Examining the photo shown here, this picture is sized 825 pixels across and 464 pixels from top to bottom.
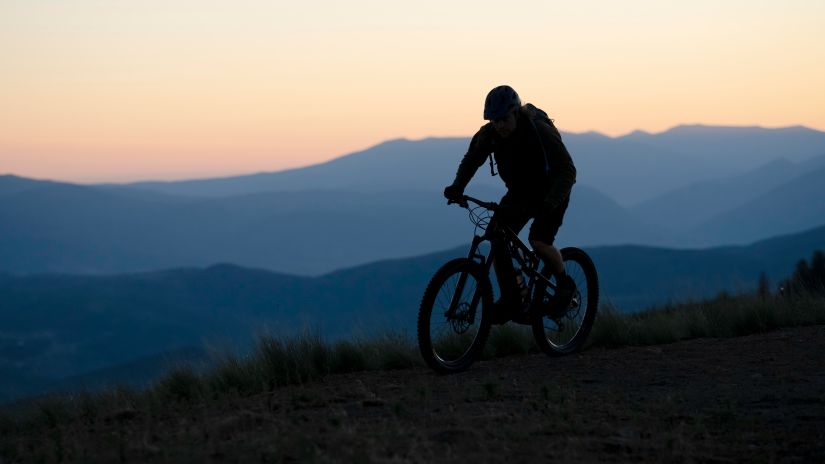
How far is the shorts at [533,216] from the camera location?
309 inches

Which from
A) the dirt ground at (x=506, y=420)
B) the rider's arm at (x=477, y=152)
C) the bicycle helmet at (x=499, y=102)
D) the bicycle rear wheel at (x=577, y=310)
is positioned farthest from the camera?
the bicycle rear wheel at (x=577, y=310)

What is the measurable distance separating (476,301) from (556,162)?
1.19m

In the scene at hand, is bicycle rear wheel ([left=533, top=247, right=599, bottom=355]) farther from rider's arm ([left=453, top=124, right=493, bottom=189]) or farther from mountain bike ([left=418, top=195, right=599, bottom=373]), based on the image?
rider's arm ([left=453, top=124, right=493, bottom=189])

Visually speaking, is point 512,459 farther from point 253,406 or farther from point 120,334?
point 120,334

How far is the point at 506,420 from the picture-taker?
5.84 m

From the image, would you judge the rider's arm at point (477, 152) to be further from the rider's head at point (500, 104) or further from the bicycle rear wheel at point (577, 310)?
the bicycle rear wheel at point (577, 310)

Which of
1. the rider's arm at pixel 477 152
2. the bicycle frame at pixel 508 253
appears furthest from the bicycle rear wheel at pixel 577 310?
the rider's arm at pixel 477 152

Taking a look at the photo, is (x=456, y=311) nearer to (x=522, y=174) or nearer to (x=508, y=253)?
(x=508, y=253)

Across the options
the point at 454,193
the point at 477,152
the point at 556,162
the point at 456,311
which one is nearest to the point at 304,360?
the point at 456,311

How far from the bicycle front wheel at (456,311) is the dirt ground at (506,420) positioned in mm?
209

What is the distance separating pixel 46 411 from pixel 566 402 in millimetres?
3848

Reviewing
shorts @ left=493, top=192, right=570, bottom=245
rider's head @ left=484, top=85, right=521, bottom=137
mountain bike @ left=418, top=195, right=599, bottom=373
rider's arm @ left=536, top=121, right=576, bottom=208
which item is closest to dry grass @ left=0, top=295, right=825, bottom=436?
mountain bike @ left=418, top=195, right=599, bottom=373

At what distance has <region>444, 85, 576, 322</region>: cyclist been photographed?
309 inches

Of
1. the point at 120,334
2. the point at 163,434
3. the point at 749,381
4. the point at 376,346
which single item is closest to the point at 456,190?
the point at 376,346
